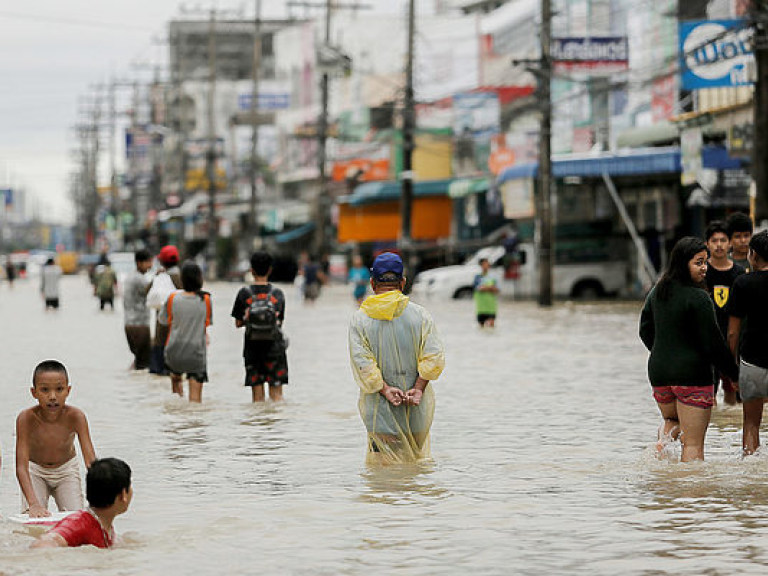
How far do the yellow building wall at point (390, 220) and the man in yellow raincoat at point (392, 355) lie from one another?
52448 millimetres

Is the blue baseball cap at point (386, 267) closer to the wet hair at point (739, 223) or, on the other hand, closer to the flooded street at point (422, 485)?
the flooded street at point (422, 485)

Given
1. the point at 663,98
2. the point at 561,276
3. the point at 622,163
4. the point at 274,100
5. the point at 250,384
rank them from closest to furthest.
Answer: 1. the point at 250,384
2. the point at 622,163
3. the point at 561,276
4. the point at 663,98
5. the point at 274,100

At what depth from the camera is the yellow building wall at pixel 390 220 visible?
63469 mm

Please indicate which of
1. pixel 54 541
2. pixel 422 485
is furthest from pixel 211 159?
pixel 54 541

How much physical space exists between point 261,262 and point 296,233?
6858cm

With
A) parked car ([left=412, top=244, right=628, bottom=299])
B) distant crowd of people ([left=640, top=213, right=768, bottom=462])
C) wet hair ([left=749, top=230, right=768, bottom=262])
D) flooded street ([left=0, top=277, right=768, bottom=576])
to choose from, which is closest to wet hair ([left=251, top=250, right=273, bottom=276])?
flooded street ([left=0, top=277, right=768, bottom=576])

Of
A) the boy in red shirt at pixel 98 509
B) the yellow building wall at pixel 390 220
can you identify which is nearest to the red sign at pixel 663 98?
the yellow building wall at pixel 390 220

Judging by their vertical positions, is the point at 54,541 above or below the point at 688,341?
below

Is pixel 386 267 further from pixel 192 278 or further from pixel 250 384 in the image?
pixel 250 384

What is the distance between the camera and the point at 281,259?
7438 centimetres

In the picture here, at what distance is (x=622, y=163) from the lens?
4056 cm

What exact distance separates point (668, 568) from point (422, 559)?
1.19 metres

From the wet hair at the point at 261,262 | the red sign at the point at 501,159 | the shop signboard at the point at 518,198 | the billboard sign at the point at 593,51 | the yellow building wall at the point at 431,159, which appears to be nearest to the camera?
the wet hair at the point at 261,262

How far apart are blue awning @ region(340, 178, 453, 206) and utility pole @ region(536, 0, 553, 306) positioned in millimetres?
21778
